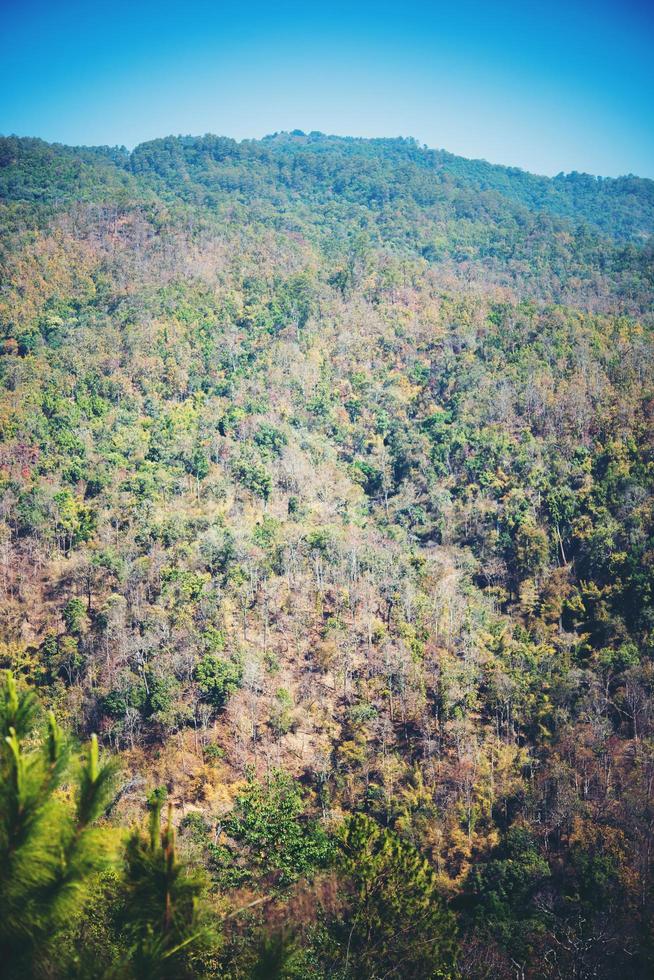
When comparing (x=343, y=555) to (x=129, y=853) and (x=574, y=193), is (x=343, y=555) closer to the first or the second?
(x=129, y=853)

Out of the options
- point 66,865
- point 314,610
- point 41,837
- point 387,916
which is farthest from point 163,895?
point 314,610

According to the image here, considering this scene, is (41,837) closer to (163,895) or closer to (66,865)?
(66,865)

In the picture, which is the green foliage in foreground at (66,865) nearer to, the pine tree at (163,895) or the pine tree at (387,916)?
the pine tree at (163,895)

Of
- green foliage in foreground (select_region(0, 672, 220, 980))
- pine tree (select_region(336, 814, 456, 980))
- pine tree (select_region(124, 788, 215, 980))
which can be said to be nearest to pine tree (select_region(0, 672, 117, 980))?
green foliage in foreground (select_region(0, 672, 220, 980))

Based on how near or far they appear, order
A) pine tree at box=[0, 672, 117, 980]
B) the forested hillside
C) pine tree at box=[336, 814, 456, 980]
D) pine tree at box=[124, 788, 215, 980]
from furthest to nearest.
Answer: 1. pine tree at box=[336, 814, 456, 980]
2. the forested hillside
3. pine tree at box=[124, 788, 215, 980]
4. pine tree at box=[0, 672, 117, 980]

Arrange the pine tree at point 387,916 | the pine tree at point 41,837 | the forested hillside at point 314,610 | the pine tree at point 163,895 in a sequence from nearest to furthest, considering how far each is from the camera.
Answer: the pine tree at point 41,837
the pine tree at point 163,895
the forested hillside at point 314,610
the pine tree at point 387,916

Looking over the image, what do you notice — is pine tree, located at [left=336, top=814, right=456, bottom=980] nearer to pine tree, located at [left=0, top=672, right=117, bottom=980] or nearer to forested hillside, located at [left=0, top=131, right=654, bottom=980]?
forested hillside, located at [left=0, top=131, right=654, bottom=980]

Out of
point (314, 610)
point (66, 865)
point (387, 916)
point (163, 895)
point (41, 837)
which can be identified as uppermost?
point (41, 837)

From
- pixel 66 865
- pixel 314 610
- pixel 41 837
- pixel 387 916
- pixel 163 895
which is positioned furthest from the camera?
pixel 314 610

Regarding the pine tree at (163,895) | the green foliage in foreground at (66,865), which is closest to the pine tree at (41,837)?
the green foliage in foreground at (66,865)
